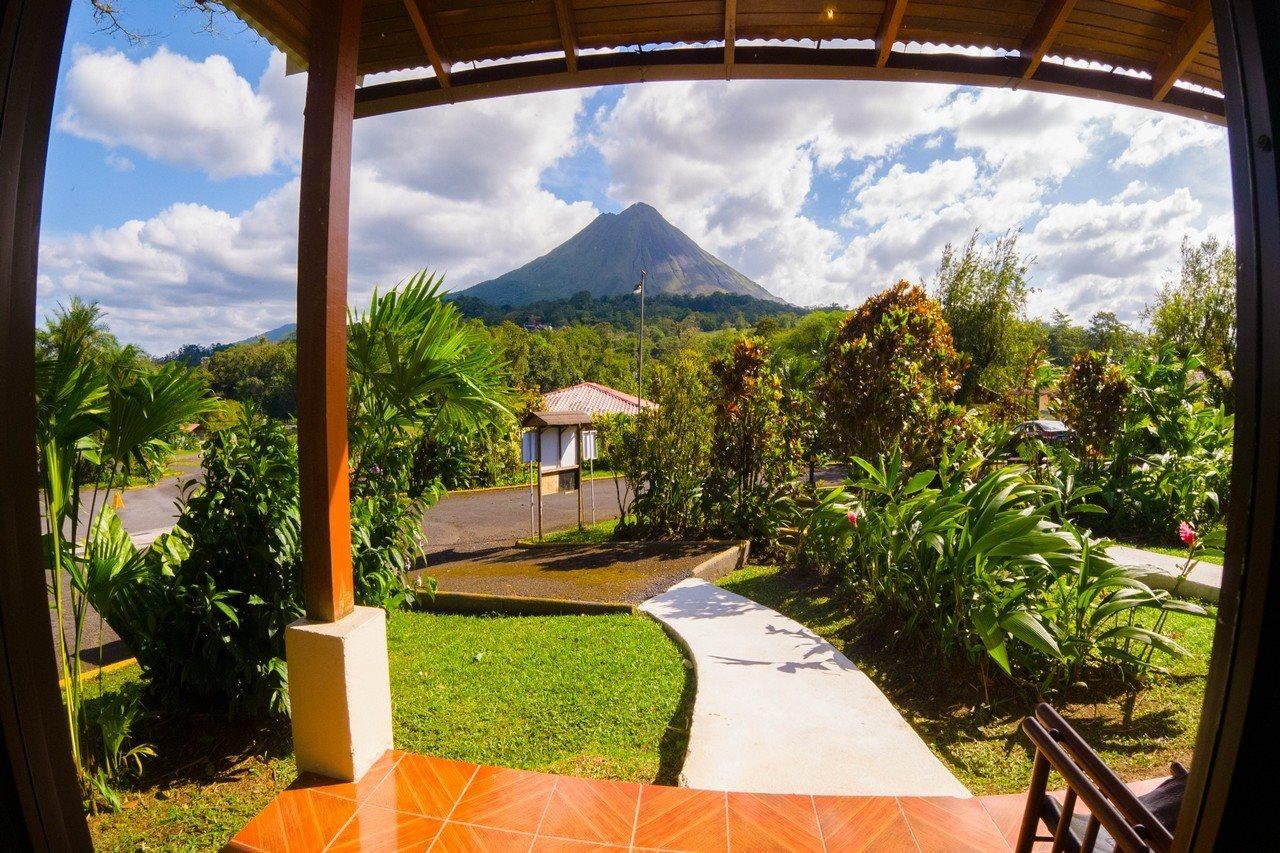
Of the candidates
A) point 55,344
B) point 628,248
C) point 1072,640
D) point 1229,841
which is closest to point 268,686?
point 55,344

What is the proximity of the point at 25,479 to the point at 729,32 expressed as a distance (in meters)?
3.10

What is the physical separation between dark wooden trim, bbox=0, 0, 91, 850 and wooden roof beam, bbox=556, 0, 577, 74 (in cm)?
218

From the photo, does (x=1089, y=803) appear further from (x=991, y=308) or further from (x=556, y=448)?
(x=991, y=308)

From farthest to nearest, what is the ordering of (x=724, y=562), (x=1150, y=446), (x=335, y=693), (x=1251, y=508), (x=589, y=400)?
(x=589, y=400) < (x=1150, y=446) < (x=724, y=562) < (x=335, y=693) < (x=1251, y=508)

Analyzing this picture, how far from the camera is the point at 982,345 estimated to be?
1622cm

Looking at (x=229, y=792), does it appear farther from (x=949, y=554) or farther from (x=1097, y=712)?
(x=1097, y=712)

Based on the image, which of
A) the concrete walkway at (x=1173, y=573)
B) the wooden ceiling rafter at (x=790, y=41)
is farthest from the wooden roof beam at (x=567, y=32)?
the concrete walkway at (x=1173, y=573)

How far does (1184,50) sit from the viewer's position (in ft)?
8.87

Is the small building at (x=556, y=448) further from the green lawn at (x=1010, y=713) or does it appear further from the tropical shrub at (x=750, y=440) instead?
the green lawn at (x=1010, y=713)

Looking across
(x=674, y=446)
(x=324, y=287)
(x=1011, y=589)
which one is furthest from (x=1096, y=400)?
(x=324, y=287)

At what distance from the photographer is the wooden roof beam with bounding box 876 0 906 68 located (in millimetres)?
2744

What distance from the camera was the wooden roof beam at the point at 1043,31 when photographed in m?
2.68

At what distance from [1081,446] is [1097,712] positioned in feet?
19.8

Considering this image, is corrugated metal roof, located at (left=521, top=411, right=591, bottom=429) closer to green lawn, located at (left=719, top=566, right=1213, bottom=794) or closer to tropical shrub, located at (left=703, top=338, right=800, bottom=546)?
tropical shrub, located at (left=703, top=338, right=800, bottom=546)
